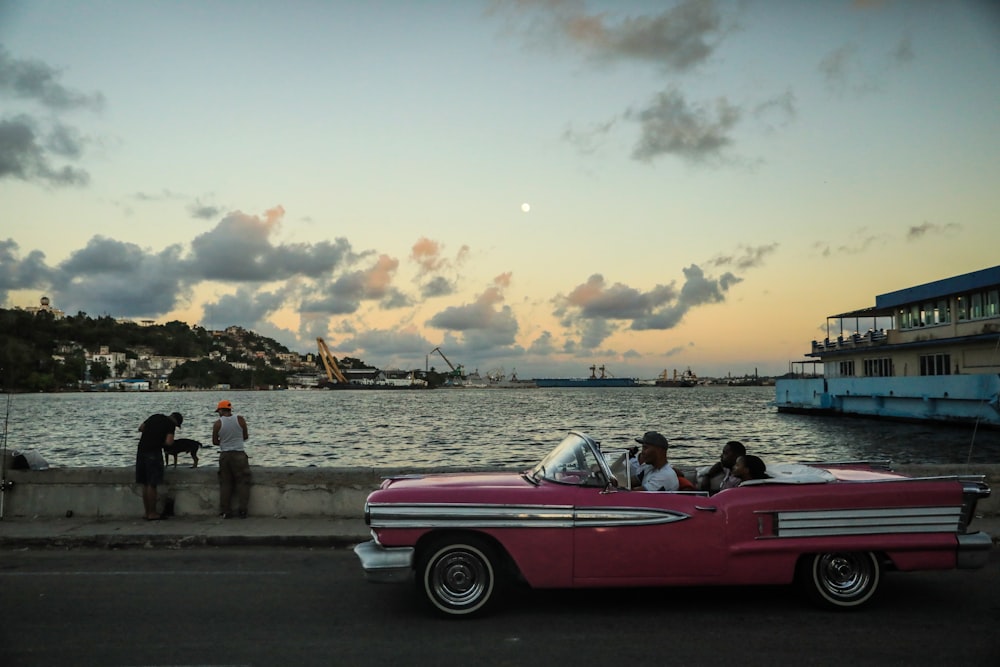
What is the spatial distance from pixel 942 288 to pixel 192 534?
5043cm

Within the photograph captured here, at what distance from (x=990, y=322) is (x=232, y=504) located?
152ft

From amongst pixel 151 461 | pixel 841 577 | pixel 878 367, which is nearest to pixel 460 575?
pixel 841 577

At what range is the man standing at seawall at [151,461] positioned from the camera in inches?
411

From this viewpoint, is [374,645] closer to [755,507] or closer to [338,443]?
[755,507]

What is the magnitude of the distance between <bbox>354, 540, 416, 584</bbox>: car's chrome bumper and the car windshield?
1.35m

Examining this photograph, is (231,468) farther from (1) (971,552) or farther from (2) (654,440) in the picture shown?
(1) (971,552)

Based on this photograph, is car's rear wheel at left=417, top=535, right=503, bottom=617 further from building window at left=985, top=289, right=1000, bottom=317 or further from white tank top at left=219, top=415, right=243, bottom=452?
building window at left=985, top=289, right=1000, bottom=317

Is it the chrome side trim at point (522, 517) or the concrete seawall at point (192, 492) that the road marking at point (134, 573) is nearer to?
the chrome side trim at point (522, 517)

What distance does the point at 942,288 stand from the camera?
48.4m

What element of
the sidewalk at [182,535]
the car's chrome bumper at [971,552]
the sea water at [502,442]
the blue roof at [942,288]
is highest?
the blue roof at [942,288]

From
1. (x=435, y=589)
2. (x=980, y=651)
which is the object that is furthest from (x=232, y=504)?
(x=980, y=651)

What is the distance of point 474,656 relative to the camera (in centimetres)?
536

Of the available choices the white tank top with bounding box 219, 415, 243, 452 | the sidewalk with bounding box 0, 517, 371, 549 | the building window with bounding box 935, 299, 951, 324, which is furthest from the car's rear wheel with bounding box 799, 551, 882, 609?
the building window with bounding box 935, 299, 951, 324

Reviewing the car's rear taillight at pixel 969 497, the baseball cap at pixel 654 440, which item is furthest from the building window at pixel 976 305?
the baseball cap at pixel 654 440
